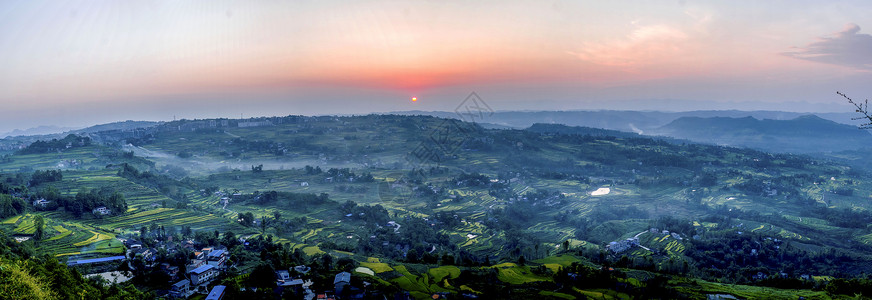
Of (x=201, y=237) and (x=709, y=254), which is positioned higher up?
(x=201, y=237)

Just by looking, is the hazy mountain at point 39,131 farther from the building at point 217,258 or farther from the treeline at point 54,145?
the building at point 217,258

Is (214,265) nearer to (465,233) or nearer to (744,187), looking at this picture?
(465,233)

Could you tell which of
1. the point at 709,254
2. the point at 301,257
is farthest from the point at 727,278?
the point at 301,257

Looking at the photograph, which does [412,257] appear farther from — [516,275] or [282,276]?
[282,276]

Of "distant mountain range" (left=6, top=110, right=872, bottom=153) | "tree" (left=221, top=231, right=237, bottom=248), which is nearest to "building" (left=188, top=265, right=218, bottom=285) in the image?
"tree" (left=221, top=231, right=237, bottom=248)

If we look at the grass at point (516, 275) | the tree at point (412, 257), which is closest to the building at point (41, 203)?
the tree at point (412, 257)

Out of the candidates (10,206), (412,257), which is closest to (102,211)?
(10,206)
